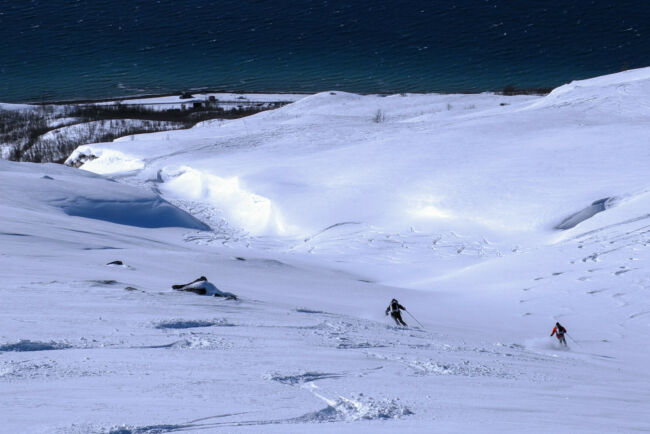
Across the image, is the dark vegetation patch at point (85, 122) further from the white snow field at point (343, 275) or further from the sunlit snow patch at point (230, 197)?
the sunlit snow patch at point (230, 197)

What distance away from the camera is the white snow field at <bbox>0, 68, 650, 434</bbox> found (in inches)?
288

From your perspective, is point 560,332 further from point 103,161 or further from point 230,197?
point 103,161

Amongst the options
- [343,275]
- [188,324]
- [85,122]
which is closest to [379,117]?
[85,122]

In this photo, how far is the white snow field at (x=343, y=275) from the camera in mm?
7305

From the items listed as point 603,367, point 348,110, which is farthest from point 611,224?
point 348,110

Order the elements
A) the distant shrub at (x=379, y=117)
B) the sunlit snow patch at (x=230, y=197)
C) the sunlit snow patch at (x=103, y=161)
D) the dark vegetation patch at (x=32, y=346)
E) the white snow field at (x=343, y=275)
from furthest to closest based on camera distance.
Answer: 1. the distant shrub at (x=379, y=117)
2. the sunlit snow patch at (x=103, y=161)
3. the sunlit snow patch at (x=230, y=197)
4. the dark vegetation patch at (x=32, y=346)
5. the white snow field at (x=343, y=275)

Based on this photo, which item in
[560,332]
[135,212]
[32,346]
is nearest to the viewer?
[32,346]

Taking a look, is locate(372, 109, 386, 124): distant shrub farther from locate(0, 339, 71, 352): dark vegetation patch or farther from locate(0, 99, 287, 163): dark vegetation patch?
locate(0, 339, 71, 352): dark vegetation patch

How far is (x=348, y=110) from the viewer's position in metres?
49.4

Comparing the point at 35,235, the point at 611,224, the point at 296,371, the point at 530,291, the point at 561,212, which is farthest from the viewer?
the point at 561,212

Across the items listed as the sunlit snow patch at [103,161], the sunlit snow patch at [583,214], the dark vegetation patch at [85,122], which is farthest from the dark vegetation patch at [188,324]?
the dark vegetation patch at [85,122]

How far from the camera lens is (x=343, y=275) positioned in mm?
21016

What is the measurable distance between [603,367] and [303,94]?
188 ft

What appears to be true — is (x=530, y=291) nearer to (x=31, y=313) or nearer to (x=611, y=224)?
(x=611, y=224)
